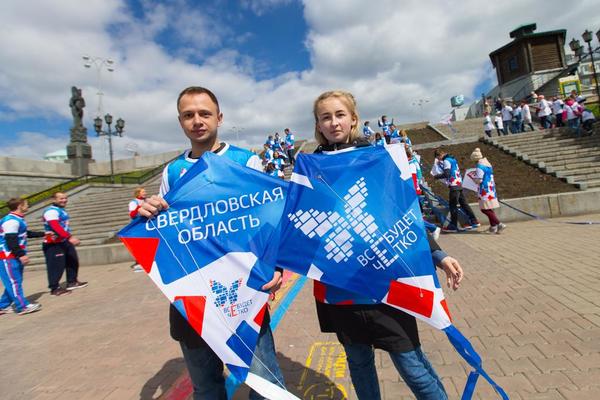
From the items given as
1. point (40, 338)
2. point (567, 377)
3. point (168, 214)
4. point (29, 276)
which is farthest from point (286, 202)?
point (29, 276)

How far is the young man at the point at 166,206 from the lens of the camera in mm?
1882

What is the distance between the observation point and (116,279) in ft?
27.7

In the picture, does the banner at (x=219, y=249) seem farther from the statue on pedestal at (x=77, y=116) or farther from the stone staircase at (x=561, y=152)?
the statue on pedestal at (x=77, y=116)

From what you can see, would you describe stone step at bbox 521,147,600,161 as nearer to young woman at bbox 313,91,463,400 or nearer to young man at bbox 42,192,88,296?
young woman at bbox 313,91,463,400

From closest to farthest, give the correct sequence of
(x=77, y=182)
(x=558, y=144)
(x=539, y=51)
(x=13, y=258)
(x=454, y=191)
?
(x=13, y=258) < (x=454, y=191) < (x=558, y=144) < (x=77, y=182) < (x=539, y=51)

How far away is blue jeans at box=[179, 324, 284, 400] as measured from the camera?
189cm

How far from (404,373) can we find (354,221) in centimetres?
88

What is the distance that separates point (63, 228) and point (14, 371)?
4.16 m

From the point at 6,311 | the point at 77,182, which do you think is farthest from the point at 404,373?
the point at 77,182

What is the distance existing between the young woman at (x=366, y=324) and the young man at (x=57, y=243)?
6.98 meters

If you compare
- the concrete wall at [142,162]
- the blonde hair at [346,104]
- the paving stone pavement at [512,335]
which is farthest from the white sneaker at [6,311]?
the concrete wall at [142,162]

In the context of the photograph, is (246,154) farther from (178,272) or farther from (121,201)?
(121,201)

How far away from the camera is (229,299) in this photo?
183 cm

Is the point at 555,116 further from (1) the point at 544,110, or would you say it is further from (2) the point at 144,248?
(2) the point at 144,248
